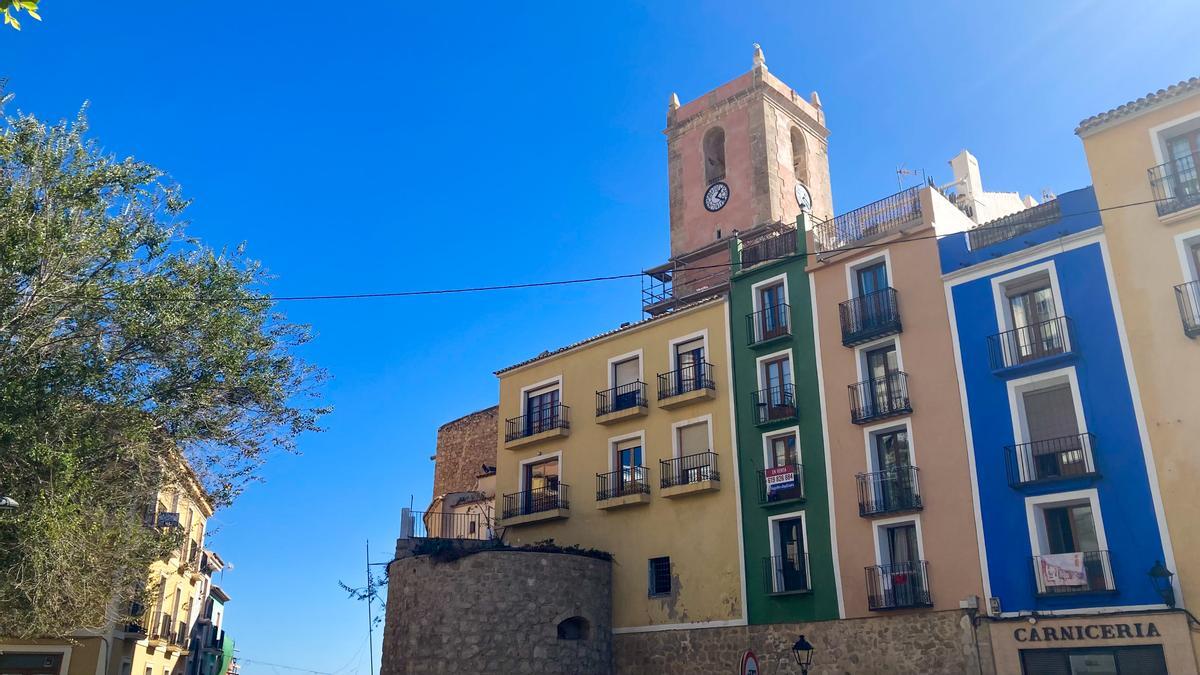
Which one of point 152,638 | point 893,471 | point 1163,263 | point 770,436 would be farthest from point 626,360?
point 152,638

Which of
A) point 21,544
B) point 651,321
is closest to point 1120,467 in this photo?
point 651,321

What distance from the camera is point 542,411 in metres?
33.0

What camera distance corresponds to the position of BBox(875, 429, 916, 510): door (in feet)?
75.5

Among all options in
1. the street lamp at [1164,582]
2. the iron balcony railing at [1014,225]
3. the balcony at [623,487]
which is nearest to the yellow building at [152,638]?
the balcony at [623,487]

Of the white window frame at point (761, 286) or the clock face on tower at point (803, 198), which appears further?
the clock face on tower at point (803, 198)

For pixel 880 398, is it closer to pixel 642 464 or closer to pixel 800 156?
pixel 642 464

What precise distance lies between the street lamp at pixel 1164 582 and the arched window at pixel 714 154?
25.4 metres

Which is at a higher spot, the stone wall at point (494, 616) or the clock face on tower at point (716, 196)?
the clock face on tower at point (716, 196)

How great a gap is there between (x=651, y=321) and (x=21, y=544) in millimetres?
18523

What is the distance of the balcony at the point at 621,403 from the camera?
29438 mm

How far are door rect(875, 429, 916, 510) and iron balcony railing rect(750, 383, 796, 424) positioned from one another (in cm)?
267

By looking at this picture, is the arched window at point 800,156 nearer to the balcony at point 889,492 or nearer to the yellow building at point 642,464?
the yellow building at point 642,464

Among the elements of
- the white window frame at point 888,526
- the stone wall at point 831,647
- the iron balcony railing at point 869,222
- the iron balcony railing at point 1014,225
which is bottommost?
the stone wall at point 831,647

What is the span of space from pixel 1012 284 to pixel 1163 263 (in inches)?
125
